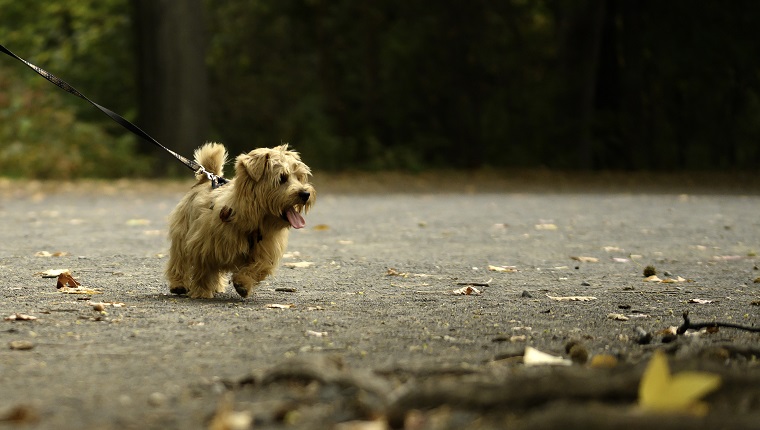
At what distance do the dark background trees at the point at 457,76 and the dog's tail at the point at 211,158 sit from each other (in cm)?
1834

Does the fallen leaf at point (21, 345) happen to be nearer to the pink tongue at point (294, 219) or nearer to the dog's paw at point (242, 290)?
the dog's paw at point (242, 290)

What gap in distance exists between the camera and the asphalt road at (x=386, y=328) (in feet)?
11.3

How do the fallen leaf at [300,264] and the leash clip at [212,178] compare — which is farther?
the fallen leaf at [300,264]

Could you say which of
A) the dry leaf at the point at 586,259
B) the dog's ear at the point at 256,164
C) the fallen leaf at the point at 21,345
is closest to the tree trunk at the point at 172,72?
the dry leaf at the point at 586,259

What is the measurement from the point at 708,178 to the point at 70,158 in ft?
44.4

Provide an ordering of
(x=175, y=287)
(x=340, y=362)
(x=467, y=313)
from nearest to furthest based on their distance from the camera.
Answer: (x=340, y=362), (x=467, y=313), (x=175, y=287)

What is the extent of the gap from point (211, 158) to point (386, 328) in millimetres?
2289

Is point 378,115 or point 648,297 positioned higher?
point 378,115

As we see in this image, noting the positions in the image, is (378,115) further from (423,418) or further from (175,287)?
(423,418)

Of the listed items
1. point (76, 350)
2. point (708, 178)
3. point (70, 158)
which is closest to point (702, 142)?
point (708, 178)

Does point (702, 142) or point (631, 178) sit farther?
point (702, 142)

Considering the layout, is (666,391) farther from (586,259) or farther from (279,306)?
(586,259)

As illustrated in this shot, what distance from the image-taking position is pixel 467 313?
6.07m

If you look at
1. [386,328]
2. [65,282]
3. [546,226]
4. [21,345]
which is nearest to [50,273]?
[65,282]
